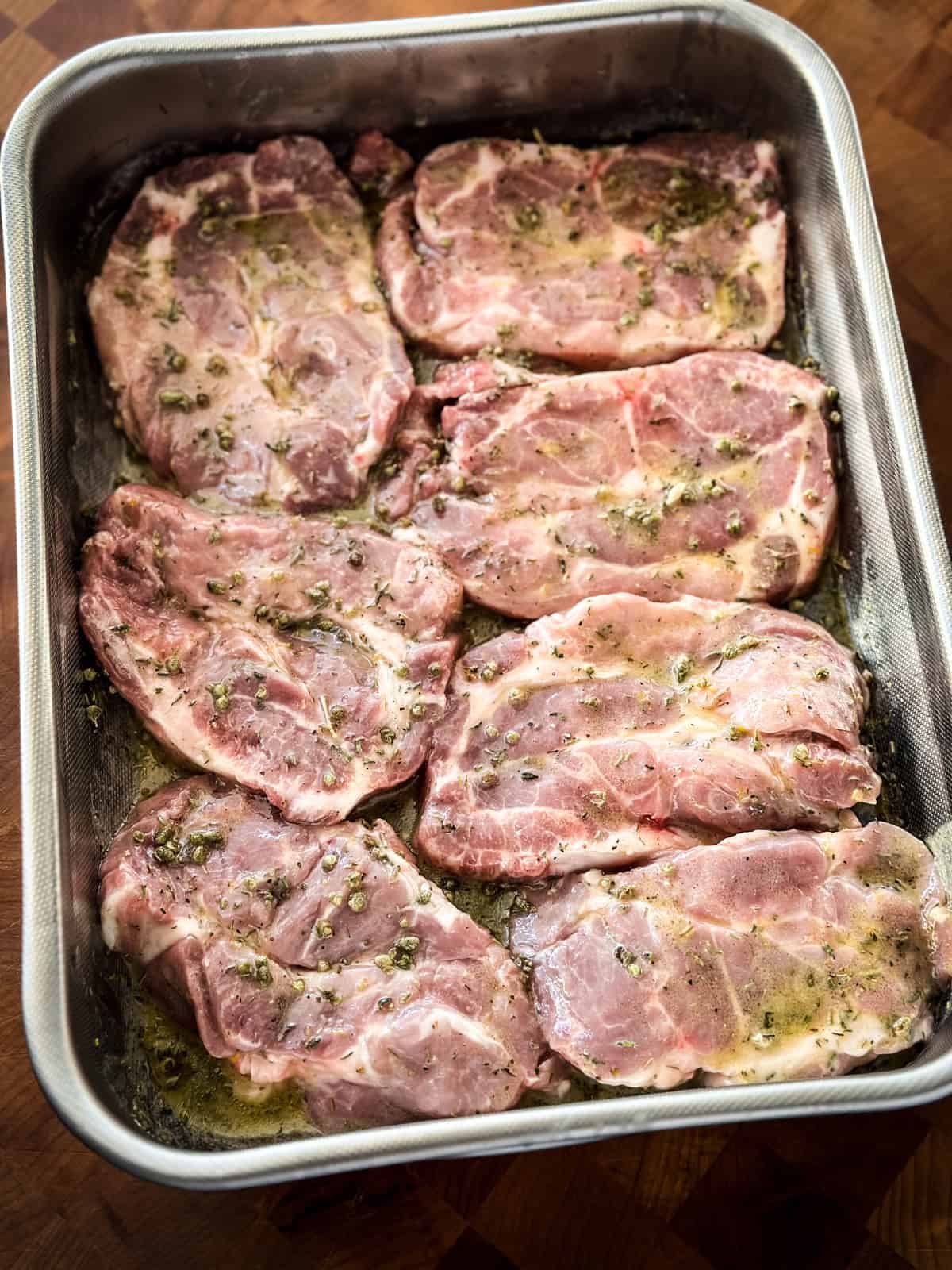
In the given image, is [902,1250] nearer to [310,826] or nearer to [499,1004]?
[499,1004]

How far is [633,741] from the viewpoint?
2910mm

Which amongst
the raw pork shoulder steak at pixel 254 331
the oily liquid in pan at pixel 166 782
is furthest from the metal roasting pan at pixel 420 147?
the raw pork shoulder steak at pixel 254 331

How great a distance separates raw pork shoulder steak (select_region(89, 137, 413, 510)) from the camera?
3162 millimetres

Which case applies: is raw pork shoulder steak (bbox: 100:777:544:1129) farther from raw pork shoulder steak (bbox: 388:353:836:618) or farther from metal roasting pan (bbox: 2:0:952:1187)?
raw pork shoulder steak (bbox: 388:353:836:618)

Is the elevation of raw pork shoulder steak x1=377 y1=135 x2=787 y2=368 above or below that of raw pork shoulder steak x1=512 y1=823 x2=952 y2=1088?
above

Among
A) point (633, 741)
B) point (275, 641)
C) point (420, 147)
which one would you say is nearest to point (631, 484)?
point (633, 741)

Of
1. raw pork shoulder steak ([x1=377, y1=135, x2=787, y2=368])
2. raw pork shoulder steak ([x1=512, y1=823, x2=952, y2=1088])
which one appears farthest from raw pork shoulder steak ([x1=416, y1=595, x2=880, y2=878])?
raw pork shoulder steak ([x1=377, y1=135, x2=787, y2=368])

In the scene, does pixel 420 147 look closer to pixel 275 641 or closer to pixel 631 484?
pixel 631 484

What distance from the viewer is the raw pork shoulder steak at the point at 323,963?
260cm

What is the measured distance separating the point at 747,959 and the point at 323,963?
1.03 metres

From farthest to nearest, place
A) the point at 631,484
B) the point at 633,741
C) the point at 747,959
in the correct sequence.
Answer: the point at 631,484, the point at 633,741, the point at 747,959

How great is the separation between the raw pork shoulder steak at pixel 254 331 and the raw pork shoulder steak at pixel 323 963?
1010 millimetres

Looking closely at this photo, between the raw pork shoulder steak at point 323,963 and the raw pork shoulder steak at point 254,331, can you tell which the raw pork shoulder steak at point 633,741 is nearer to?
the raw pork shoulder steak at point 323,963

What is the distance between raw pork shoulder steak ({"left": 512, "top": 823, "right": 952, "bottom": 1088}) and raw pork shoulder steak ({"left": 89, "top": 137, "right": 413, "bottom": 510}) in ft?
4.62
